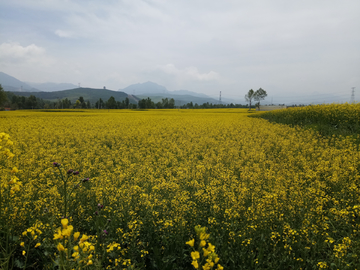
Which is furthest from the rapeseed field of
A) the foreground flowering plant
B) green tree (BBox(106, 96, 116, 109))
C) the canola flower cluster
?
green tree (BBox(106, 96, 116, 109))

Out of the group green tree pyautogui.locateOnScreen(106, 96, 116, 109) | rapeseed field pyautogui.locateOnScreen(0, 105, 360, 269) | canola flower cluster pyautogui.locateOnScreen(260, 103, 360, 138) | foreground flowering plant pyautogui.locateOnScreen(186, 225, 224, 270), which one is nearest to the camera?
foreground flowering plant pyautogui.locateOnScreen(186, 225, 224, 270)

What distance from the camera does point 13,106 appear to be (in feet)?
299

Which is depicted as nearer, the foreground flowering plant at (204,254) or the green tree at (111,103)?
the foreground flowering plant at (204,254)

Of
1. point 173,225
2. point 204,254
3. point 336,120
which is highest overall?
point 336,120

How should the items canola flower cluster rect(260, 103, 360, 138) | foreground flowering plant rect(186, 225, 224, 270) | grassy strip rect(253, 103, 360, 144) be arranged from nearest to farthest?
foreground flowering plant rect(186, 225, 224, 270), grassy strip rect(253, 103, 360, 144), canola flower cluster rect(260, 103, 360, 138)

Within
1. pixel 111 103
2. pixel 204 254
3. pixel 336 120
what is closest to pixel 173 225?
pixel 204 254

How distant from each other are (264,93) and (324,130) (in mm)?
78879

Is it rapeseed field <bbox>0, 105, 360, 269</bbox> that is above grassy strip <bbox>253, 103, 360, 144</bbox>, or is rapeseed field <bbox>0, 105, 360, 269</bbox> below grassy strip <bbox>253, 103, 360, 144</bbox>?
below

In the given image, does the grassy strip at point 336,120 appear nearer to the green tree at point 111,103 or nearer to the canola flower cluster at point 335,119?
the canola flower cluster at point 335,119

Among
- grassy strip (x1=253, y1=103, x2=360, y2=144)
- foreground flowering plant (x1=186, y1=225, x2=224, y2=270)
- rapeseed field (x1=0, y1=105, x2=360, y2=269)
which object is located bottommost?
rapeseed field (x1=0, y1=105, x2=360, y2=269)

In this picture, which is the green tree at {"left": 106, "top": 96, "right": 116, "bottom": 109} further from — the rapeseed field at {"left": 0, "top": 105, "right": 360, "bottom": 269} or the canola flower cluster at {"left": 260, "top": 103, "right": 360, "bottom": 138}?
the rapeseed field at {"left": 0, "top": 105, "right": 360, "bottom": 269}

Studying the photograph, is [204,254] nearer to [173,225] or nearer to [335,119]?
[173,225]

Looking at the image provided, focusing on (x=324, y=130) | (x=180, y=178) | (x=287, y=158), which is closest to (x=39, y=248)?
(x=180, y=178)

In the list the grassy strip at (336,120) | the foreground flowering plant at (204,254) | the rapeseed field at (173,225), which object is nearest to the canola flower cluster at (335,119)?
the grassy strip at (336,120)
